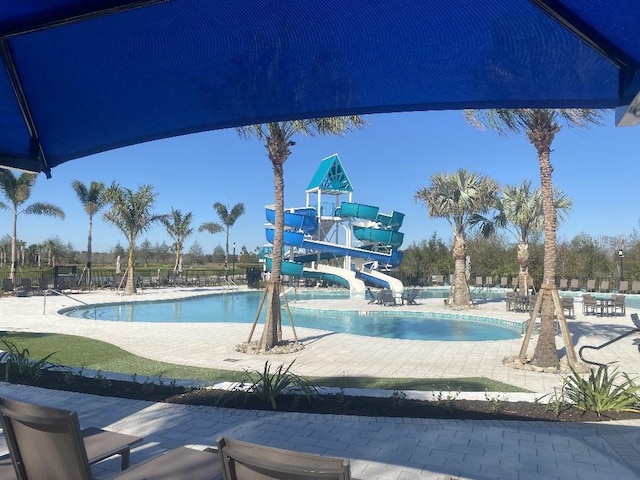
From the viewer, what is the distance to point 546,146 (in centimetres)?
879

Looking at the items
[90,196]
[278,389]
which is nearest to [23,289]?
[90,196]

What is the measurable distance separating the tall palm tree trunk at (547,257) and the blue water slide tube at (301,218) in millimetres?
21149

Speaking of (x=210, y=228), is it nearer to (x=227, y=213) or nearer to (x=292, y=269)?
(x=227, y=213)

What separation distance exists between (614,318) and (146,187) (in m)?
22.3

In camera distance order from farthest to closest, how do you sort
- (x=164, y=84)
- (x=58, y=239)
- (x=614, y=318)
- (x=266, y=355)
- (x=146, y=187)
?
(x=58, y=239), (x=146, y=187), (x=614, y=318), (x=266, y=355), (x=164, y=84)

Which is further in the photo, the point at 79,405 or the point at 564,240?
the point at 564,240

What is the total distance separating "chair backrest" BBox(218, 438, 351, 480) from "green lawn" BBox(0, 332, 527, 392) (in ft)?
17.4

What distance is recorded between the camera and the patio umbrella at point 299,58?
2.06m

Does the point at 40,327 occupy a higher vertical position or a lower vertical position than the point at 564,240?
lower

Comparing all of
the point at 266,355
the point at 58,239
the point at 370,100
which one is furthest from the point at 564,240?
the point at 58,239

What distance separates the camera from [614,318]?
17094 millimetres

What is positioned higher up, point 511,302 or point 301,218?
point 301,218

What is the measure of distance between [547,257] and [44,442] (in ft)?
26.9

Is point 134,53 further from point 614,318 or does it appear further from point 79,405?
point 614,318
